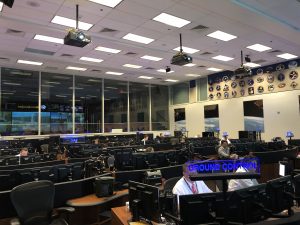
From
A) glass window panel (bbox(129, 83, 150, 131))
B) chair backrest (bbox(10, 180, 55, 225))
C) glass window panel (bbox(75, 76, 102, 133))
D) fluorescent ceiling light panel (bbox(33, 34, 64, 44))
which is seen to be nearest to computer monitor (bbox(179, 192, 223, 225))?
chair backrest (bbox(10, 180, 55, 225))

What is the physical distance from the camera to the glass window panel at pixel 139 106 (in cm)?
1731

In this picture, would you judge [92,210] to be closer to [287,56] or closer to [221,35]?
[221,35]

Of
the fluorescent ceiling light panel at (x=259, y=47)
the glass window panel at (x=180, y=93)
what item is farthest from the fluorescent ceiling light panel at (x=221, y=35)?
the glass window panel at (x=180, y=93)

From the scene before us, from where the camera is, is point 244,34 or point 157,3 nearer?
point 157,3

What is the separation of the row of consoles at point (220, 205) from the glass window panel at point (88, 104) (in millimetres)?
13017

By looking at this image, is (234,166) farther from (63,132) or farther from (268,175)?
(63,132)

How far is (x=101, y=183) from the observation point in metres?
3.93

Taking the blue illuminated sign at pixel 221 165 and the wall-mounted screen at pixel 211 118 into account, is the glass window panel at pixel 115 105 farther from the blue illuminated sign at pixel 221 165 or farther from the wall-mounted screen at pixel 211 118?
the blue illuminated sign at pixel 221 165

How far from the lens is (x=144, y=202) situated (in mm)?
2670

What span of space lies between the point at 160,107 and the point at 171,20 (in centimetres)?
1172

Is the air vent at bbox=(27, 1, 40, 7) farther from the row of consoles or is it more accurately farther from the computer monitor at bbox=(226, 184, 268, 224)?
the computer monitor at bbox=(226, 184, 268, 224)

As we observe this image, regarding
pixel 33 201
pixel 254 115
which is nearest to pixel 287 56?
pixel 254 115

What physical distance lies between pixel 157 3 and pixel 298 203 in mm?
5022

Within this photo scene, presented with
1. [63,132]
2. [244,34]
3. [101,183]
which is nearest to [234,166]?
[101,183]
